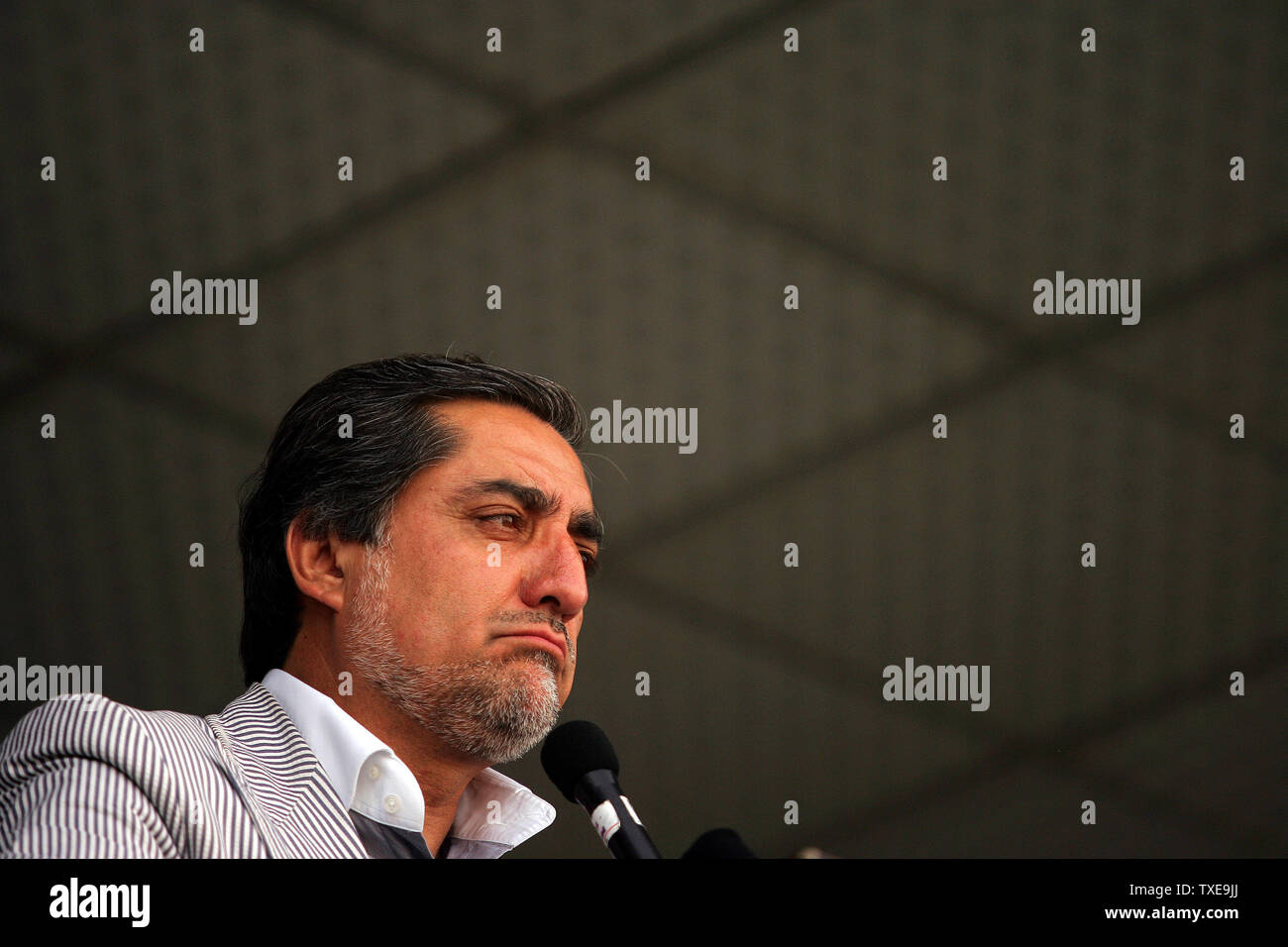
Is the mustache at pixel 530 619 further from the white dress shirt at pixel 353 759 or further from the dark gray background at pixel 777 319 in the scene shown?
the dark gray background at pixel 777 319

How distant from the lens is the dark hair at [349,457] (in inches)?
57.7

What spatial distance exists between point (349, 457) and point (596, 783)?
0.64 metres

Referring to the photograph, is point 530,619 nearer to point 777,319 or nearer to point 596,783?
point 596,783

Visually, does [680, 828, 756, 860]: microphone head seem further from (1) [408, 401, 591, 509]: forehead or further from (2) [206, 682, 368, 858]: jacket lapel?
(1) [408, 401, 591, 509]: forehead

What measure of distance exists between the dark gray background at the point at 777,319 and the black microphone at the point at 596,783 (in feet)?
3.52

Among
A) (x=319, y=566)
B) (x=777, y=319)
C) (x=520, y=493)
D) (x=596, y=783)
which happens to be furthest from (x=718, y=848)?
(x=777, y=319)

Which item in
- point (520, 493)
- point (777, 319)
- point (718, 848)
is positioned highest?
point (777, 319)

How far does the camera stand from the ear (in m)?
1.43

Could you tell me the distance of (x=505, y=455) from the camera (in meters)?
1.47

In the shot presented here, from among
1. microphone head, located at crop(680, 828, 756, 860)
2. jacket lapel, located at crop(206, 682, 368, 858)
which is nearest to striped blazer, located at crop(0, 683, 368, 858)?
jacket lapel, located at crop(206, 682, 368, 858)

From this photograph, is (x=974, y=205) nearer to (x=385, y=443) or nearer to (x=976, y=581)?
(x=976, y=581)
